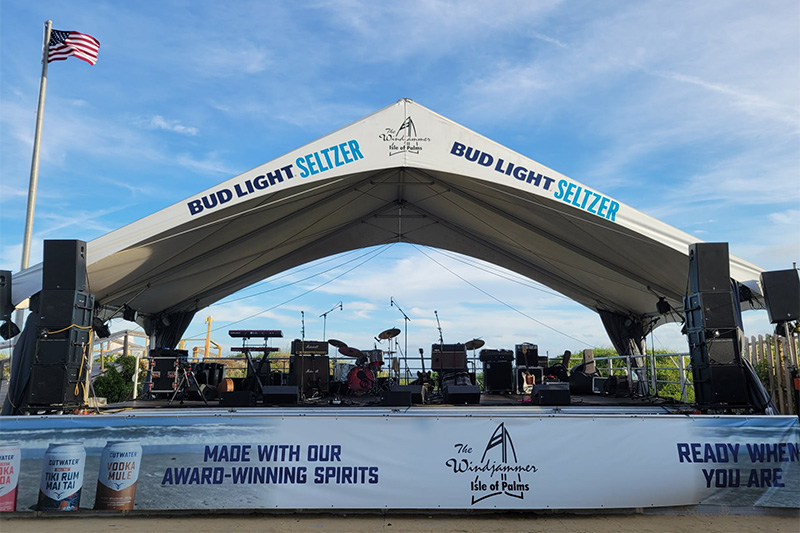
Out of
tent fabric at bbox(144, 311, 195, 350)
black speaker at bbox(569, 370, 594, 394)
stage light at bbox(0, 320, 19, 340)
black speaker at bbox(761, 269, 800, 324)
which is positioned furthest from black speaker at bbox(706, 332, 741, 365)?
tent fabric at bbox(144, 311, 195, 350)

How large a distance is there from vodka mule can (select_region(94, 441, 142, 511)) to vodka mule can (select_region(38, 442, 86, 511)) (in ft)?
0.64

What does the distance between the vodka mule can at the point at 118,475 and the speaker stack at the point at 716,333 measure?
6.19 metres

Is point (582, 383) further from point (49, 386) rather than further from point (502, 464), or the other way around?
point (49, 386)

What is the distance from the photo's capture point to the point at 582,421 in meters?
4.92

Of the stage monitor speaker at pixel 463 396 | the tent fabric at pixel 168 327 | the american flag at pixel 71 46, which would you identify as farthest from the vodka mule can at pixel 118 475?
the american flag at pixel 71 46

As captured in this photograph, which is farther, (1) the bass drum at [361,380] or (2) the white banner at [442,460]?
(1) the bass drum at [361,380]

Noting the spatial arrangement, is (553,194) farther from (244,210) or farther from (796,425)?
(244,210)

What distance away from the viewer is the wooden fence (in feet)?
22.7

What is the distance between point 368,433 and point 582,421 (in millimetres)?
2033

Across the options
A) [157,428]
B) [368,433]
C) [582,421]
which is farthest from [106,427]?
[582,421]

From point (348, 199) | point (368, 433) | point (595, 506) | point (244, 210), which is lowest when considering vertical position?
point (595, 506)

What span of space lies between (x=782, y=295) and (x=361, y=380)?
24.2 ft

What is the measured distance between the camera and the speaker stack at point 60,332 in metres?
5.99

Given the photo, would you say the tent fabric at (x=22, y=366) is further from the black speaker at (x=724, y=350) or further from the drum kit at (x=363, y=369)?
the black speaker at (x=724, y=350)
